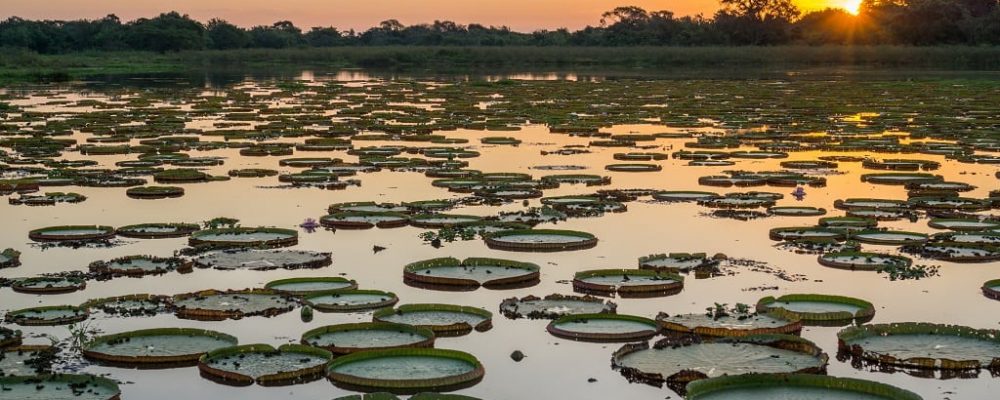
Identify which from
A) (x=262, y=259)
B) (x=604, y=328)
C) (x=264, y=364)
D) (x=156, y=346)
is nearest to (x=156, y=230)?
(x=262, y=259)

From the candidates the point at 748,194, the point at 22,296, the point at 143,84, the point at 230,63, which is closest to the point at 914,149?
the point at 748,194

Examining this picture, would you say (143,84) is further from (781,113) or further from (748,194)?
(748,194)

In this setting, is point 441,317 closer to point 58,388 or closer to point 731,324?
point 731,324

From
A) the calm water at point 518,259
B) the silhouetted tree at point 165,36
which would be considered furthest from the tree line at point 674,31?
the calm water at point 518,259

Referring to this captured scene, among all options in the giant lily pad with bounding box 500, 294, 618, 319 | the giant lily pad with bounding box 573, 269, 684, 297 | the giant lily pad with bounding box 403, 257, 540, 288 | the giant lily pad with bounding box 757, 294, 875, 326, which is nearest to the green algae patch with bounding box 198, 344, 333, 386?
the giant lily pad with bounding box 500, 294, 618, 319

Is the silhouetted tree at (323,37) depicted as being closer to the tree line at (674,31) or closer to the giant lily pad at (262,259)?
the tree line at (674,31)

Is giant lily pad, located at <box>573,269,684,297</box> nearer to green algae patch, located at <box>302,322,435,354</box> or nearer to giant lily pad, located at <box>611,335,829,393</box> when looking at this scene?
giant lily pad, located at <box>611,335,829,393</box>
